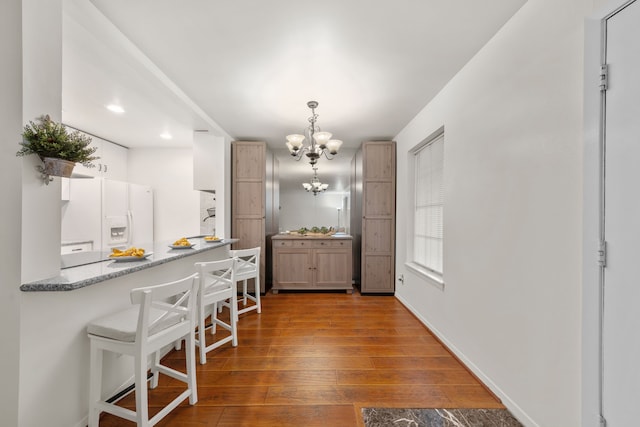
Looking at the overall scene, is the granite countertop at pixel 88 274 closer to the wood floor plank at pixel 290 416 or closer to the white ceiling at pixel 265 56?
the wood floor plank at pixel 290 416

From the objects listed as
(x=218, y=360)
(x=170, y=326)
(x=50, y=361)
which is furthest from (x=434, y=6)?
(x=218, y=360)

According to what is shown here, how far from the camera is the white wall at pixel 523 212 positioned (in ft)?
4.19

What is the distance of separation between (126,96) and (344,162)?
4.25 m

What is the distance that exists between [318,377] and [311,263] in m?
2.34

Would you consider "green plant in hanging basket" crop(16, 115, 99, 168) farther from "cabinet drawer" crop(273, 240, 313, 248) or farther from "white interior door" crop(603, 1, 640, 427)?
"cabinet drawer" crop(273, 240, 313, 248)

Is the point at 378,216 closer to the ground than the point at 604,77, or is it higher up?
closer to the ground

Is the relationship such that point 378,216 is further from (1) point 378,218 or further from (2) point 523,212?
(2) point 523,212

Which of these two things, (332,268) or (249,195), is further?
(332,268)

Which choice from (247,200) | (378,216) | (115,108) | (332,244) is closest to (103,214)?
(115,108)

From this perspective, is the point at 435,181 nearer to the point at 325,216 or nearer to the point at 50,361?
the point at 50,361

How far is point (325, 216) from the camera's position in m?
10.8

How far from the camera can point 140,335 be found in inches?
52.5

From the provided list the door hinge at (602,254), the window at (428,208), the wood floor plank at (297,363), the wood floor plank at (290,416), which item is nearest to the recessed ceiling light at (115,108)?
the wood floor plank at (297,363)

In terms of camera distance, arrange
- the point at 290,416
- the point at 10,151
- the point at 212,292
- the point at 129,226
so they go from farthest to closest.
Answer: the point at 129,226, the point at 212,292, the point at 290,416, the point at 10,151
